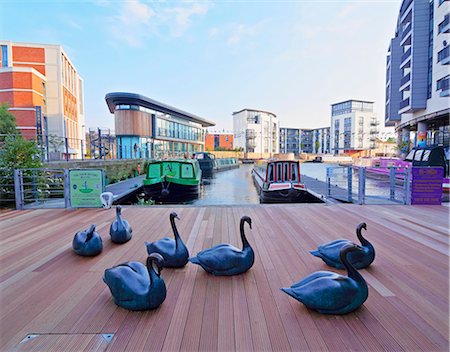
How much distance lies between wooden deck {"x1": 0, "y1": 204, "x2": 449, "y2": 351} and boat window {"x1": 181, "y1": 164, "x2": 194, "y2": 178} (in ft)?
31.3

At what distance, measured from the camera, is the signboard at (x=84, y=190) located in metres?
7.29

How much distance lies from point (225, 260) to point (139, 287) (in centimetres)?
101

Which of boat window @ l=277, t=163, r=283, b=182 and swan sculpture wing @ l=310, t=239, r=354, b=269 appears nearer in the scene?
swan sculpture wing @ l=310, t=239, r=354, b=269

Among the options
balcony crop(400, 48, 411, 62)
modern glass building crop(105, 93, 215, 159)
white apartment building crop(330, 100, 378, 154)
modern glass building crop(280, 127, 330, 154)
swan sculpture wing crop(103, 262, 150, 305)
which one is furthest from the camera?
modern glass building crop(280, 127, 330, 154)

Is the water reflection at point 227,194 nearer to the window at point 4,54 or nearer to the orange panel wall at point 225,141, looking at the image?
the window at point 4,54

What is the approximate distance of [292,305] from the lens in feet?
8.63

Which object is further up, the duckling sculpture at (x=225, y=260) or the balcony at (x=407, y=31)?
the balcony at (x=407, y=31)

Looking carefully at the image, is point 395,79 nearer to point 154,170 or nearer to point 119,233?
point 154,170

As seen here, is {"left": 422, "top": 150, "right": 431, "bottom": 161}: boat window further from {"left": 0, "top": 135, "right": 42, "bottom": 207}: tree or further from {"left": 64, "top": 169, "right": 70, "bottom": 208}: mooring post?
{"left": 0, "top": 135, "right": 42, "bottom": 207}: tree

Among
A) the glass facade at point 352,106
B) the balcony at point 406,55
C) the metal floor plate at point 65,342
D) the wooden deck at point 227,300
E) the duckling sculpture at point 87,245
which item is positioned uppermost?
the glass facade at point 352,106

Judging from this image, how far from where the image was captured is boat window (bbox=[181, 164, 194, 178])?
1480 cm

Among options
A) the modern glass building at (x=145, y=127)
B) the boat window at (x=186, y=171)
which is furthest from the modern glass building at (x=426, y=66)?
the modern glass building at (x=145, y=127)

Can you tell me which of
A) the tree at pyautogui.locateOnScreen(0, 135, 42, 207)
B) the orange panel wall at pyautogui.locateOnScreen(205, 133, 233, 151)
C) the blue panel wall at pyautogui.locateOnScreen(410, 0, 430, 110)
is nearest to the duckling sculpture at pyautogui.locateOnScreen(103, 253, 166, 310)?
the tree at pyautogui.locateOnScreen(0, 135, 42, 207)

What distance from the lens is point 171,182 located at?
45.5ft
